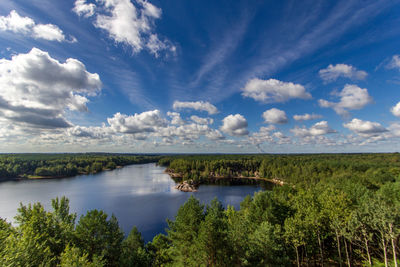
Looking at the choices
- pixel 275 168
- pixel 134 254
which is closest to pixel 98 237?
pixel 134 254

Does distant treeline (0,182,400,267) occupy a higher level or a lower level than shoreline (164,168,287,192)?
higher

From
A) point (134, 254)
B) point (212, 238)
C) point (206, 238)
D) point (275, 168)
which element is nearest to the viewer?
point (206, 238)

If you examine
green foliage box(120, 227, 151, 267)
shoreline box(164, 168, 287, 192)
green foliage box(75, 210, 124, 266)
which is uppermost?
green foliage box(75, 210, 124, 266)

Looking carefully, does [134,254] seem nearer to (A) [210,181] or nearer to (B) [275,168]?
(A) [210,181]

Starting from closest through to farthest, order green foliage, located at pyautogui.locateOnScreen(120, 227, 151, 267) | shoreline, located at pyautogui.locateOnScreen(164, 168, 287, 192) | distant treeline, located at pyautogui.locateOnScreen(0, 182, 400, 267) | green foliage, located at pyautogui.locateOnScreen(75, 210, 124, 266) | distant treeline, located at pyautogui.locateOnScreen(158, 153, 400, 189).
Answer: distant treeline, located at pyautogui.locateOnScreen(0, 182, 400, 267)
green foliage, located at pyautogui.locateOnScreen(75, 210, 124, 266)
green foliage, located at pyautogui.locateOnScreen(120, 227, 151, 267)
shoreline, located at pyautogui.locateOnScreen(164, 168, 287, 192)
distant treeline, located at pyautogui.locateOnScreen(158, 153, 400, 189)

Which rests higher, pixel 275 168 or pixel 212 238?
pixel 212 238

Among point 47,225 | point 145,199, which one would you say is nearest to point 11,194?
point 145,199

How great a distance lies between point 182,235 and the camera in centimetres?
1612

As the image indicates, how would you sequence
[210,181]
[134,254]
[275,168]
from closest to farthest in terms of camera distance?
[134,254], [210,181], [275,168]

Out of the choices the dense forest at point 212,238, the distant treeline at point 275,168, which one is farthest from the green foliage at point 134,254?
the distant treeline at point 275,168

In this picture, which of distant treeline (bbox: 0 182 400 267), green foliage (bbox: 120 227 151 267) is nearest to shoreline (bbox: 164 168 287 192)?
green foliage (bbox: 120 227 151 267)

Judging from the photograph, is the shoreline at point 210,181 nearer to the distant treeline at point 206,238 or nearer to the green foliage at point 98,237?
the distant treeline at point 206,238

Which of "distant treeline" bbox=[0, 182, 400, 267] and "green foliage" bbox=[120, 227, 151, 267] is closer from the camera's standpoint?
"distant treeline" bbox=[0, 182, 400, 267]

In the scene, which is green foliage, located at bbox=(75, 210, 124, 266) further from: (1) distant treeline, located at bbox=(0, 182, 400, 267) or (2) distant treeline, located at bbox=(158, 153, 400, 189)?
(2) distant treeline, located at bbox=(158, 153, 400, 189)
